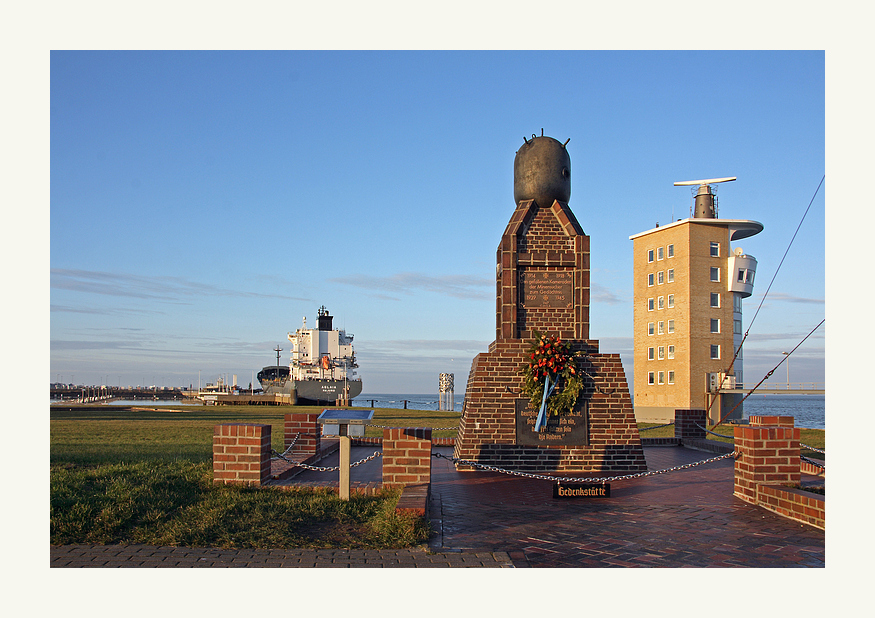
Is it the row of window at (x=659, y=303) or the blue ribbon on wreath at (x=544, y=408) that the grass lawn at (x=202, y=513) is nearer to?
the blue ribbon on wreath at (x=544, y=408)

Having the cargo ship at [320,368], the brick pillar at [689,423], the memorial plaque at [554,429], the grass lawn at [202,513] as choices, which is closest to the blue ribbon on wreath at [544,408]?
the memorial plaque at [554,429]

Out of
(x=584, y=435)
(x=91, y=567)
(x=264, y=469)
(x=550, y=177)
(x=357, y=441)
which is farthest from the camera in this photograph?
(x=357, y=441)

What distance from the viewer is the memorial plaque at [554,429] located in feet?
33.5

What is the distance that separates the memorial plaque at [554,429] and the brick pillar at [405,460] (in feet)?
9.40

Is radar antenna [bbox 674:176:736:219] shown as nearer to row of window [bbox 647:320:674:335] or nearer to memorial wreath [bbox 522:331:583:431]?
row of window [bbox 647:320:674:335]

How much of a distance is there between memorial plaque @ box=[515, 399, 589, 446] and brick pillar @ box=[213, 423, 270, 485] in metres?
4.27

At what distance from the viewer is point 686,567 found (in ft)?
16.3

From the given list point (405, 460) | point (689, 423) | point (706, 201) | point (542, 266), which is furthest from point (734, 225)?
point (405, 460)

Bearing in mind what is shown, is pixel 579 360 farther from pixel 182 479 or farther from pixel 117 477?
pixel 117 477

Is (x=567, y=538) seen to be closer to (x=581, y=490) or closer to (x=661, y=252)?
(x=581, y=490)

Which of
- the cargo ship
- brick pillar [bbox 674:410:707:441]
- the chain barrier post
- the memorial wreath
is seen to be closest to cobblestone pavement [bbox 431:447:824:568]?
the chain barrier post

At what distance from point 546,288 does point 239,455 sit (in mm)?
5854

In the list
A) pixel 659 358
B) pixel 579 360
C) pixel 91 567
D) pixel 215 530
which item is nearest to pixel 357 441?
pixel 579 360

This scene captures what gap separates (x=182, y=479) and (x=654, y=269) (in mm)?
42892
